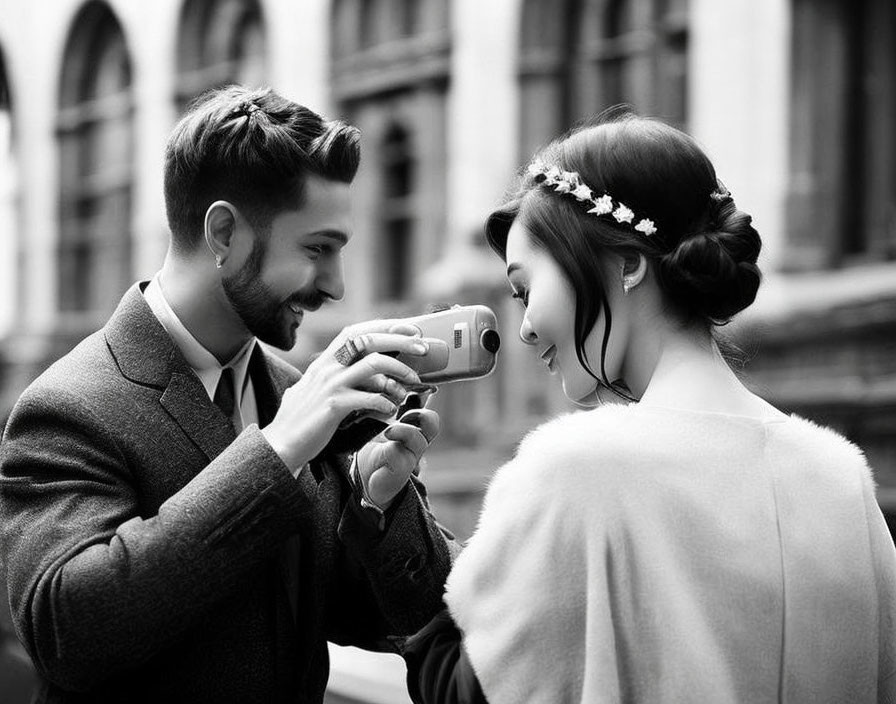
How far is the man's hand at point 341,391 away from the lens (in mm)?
2223

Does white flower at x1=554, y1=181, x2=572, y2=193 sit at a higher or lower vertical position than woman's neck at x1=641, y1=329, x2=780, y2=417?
higher

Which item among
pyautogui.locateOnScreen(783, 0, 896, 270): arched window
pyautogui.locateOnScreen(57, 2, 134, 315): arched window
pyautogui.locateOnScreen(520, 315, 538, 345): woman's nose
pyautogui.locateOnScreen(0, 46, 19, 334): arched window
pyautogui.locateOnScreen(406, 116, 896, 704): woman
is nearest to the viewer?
pyautogui.locateOnScreen(406, 116, 896, 704): woman

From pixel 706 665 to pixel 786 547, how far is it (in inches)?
8.0

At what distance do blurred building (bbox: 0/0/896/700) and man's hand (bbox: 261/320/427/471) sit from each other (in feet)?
5.79

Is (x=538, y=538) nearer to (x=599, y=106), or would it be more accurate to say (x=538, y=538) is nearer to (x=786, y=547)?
(x=786, y=547)

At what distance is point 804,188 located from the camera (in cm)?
895

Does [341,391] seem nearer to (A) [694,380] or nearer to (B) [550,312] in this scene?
(B) [550,312]

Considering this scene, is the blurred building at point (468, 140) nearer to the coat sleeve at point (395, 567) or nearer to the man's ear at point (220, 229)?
the coat sleeve at point (395, 567)

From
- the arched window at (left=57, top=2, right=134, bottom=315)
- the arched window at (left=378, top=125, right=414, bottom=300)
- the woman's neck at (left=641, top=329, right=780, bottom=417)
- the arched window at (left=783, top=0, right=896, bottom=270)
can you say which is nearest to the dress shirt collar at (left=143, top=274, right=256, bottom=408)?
the woman's neck at (left=641, top=329, right=780, bottom=417)

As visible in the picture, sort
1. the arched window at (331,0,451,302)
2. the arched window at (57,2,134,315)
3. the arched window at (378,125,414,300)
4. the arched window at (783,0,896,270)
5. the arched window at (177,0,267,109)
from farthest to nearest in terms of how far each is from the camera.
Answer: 1. the arched window at (57,2,134,315)
2. the arched window at (177,0,267,109)
3. the arched window at (378,125,414,300)
4. the arched window at (331,0,451,302)
5. the arched window at (783,0,896,270)

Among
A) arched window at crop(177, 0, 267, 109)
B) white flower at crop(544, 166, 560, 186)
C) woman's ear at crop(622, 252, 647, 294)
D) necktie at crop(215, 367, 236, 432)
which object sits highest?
arched window at crop(177, 0, 267, 109)

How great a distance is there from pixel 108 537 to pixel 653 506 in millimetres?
823

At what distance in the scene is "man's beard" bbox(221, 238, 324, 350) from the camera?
2477 millimetres

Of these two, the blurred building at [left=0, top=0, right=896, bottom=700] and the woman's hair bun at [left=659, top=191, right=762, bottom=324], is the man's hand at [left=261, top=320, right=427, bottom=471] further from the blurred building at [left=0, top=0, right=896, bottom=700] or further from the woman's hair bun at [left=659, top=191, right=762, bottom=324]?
the blurred building at [left=0, top=0, right=896, bottom=700]
